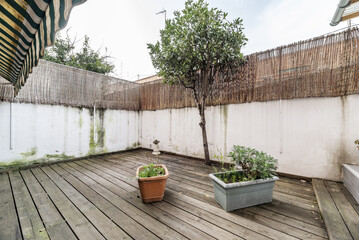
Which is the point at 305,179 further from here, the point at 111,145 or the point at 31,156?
the point at 31,156

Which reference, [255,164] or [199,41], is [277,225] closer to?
[255,164]

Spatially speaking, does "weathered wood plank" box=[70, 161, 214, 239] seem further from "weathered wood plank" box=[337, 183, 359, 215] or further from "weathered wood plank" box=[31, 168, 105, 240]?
"weathered wood plank" box=[337, 183, 359, 215]

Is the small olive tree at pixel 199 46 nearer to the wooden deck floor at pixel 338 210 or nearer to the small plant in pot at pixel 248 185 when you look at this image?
the small plant in pot at pixel 248 185

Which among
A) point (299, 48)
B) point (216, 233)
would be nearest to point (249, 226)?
point (216, 233)

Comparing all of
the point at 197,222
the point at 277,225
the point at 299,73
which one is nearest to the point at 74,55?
the point at 197,222

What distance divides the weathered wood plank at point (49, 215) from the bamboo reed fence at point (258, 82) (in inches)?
95.6

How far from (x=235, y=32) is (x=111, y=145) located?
4.94 m

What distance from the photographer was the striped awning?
1.02 m

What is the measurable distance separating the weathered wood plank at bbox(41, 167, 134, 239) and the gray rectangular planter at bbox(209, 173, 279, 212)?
1164mm

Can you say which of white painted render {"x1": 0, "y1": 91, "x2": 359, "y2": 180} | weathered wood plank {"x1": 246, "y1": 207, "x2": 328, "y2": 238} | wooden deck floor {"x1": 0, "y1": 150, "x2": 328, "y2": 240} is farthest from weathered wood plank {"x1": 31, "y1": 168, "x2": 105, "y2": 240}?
weathered wood plank {"x1": 246, "y1": 207, "x2": 328, "y2": 238}

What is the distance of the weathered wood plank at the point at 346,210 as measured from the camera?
1.41 metres

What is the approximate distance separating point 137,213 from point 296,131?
3145 mm

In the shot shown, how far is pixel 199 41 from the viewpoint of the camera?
10.4ft

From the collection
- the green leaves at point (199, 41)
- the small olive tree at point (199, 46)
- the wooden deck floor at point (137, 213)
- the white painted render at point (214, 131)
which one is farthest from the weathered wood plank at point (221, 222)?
the green leaves at point (199, 41)
